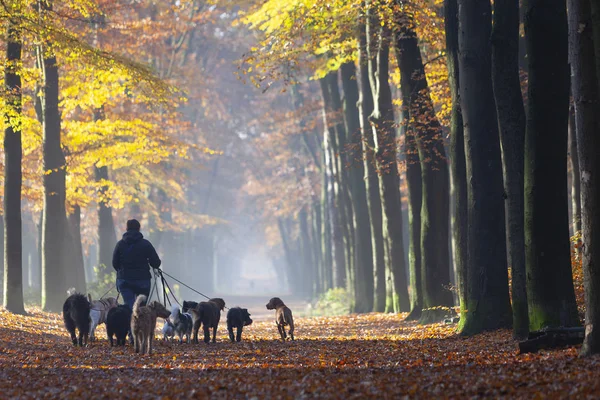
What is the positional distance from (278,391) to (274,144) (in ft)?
150

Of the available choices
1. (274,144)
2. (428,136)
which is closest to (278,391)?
(428,136)

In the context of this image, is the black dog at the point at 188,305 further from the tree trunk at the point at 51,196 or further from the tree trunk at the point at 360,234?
the tree trunk at the point at 360,234

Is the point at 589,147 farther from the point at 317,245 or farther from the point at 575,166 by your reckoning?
the point at 317,245

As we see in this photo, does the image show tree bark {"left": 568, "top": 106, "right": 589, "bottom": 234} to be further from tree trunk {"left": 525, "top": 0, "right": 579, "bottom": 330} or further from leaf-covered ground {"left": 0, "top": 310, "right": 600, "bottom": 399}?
tree trunk {"left": 525, "top": 0, "right": 579, "bottom": 330}

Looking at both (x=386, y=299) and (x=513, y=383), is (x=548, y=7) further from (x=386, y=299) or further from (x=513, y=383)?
(x=386, y=299)

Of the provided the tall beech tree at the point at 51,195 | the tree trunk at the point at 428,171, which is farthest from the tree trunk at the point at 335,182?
the tree trunk at the point at 428,171

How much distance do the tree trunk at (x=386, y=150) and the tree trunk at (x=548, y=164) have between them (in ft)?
30.0

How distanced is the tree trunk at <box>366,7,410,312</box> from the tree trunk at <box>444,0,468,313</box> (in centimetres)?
343

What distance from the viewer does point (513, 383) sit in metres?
8.58

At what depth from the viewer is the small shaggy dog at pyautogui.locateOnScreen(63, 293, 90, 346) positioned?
14.7 m

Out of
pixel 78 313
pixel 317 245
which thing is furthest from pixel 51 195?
pixel 317 245

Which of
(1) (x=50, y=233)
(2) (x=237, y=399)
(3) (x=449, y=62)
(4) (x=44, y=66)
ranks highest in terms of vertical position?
(4) (x=44, y=66)

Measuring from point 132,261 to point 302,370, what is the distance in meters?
5.24

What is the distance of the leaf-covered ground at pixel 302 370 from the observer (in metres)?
8.58
